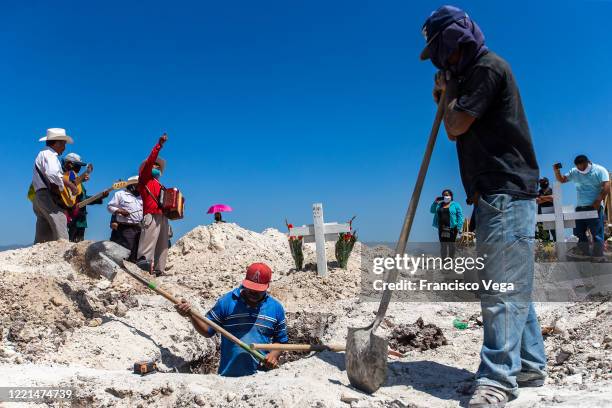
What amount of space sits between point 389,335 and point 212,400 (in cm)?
257

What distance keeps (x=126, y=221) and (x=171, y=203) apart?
806 millimetres

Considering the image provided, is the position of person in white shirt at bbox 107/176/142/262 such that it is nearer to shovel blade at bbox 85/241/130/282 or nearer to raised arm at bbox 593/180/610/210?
shovel blade at bbox 85/241/130/282

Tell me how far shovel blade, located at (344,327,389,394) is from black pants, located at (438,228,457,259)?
6.51 metres

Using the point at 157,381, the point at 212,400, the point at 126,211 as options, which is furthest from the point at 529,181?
the point at 126,211

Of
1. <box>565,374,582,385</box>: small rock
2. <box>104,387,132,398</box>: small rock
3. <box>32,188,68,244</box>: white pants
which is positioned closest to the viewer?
<box>565,374,582,385</box>: small rock

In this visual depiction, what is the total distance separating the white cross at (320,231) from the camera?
8.59 metres

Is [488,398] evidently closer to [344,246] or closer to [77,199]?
[344,246]

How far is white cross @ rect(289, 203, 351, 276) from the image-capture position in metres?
8.59

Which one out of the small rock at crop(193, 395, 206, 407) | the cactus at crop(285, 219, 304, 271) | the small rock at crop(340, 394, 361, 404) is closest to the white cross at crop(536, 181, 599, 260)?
the cactus at crop(285, 219, 304, 271)

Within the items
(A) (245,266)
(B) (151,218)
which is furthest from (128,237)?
(A) (245,266)

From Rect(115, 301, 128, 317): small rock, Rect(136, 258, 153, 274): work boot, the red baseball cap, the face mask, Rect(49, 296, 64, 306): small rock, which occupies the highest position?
the face mask

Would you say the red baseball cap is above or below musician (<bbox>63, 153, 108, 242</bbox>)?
below

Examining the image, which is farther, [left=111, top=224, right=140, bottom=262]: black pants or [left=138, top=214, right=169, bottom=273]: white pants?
[left=111, top=224, right=140, bottom=262]: black pants

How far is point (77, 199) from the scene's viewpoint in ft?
29.8
